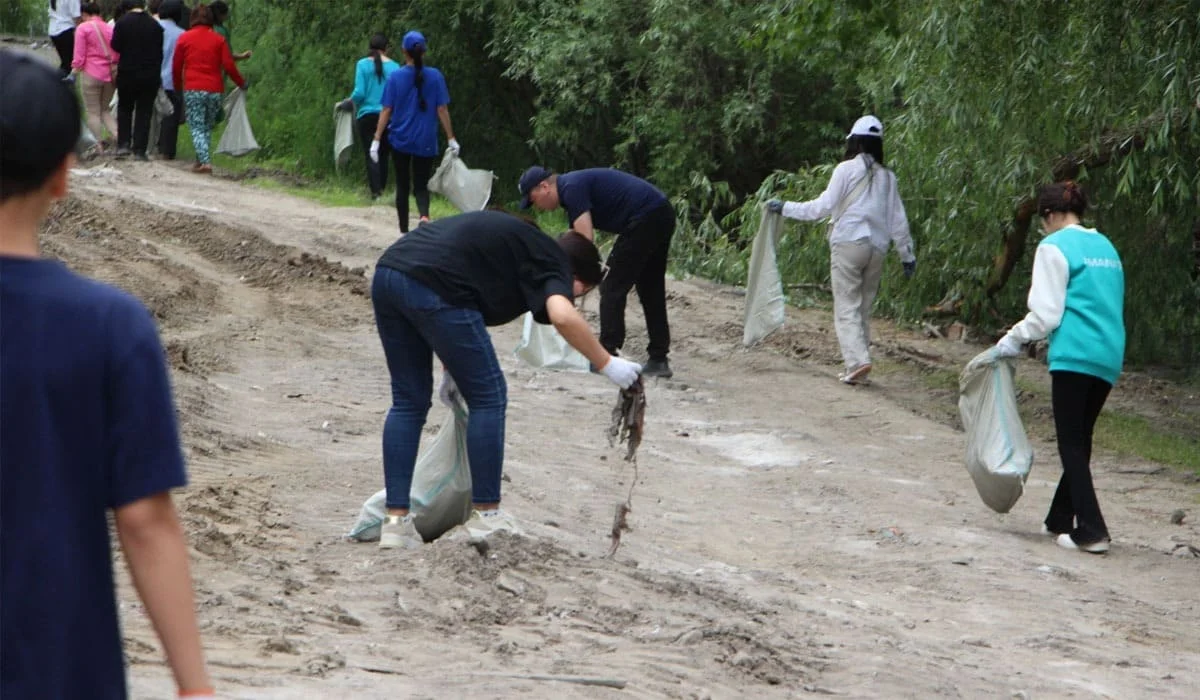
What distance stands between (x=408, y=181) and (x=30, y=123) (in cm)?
1236

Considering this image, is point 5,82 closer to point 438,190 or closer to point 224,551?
point 224,551

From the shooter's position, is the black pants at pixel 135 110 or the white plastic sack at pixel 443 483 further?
the black pants at pixel 135 110

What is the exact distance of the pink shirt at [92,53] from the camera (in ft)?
59.4

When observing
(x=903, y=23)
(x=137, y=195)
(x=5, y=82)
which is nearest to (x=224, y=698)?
(x=5, y=82)

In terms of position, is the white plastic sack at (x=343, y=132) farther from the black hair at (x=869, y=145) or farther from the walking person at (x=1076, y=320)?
the walking person at (x=1076, y=320)

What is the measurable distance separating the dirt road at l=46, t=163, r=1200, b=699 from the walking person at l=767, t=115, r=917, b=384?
0.84 m

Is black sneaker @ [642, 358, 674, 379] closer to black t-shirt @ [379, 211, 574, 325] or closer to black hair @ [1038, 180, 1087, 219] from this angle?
black hair @ [1038, 180, 1087, 219]

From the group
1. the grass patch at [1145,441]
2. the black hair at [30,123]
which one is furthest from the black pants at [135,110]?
the black hair at [30,123]

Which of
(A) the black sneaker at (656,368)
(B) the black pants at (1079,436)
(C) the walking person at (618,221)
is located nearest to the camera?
(B) the black pants at (1079,436)

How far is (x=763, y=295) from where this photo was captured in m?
11.7

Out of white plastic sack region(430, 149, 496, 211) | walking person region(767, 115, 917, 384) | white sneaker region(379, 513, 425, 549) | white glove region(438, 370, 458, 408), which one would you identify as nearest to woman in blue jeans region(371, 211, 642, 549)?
white glove region(438, 370, 458, 408)

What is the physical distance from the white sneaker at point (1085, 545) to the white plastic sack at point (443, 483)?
3.17m

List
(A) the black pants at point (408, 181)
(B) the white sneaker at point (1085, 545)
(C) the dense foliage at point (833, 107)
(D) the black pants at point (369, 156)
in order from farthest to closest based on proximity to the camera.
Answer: (D) the black pants at point (369, 156) → (A) the black pants at point (408, 181) → (C) the dense foliage at point (833, 107) → (B) the white sneaker at point (1085, 545)

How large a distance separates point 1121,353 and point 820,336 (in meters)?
6.33
